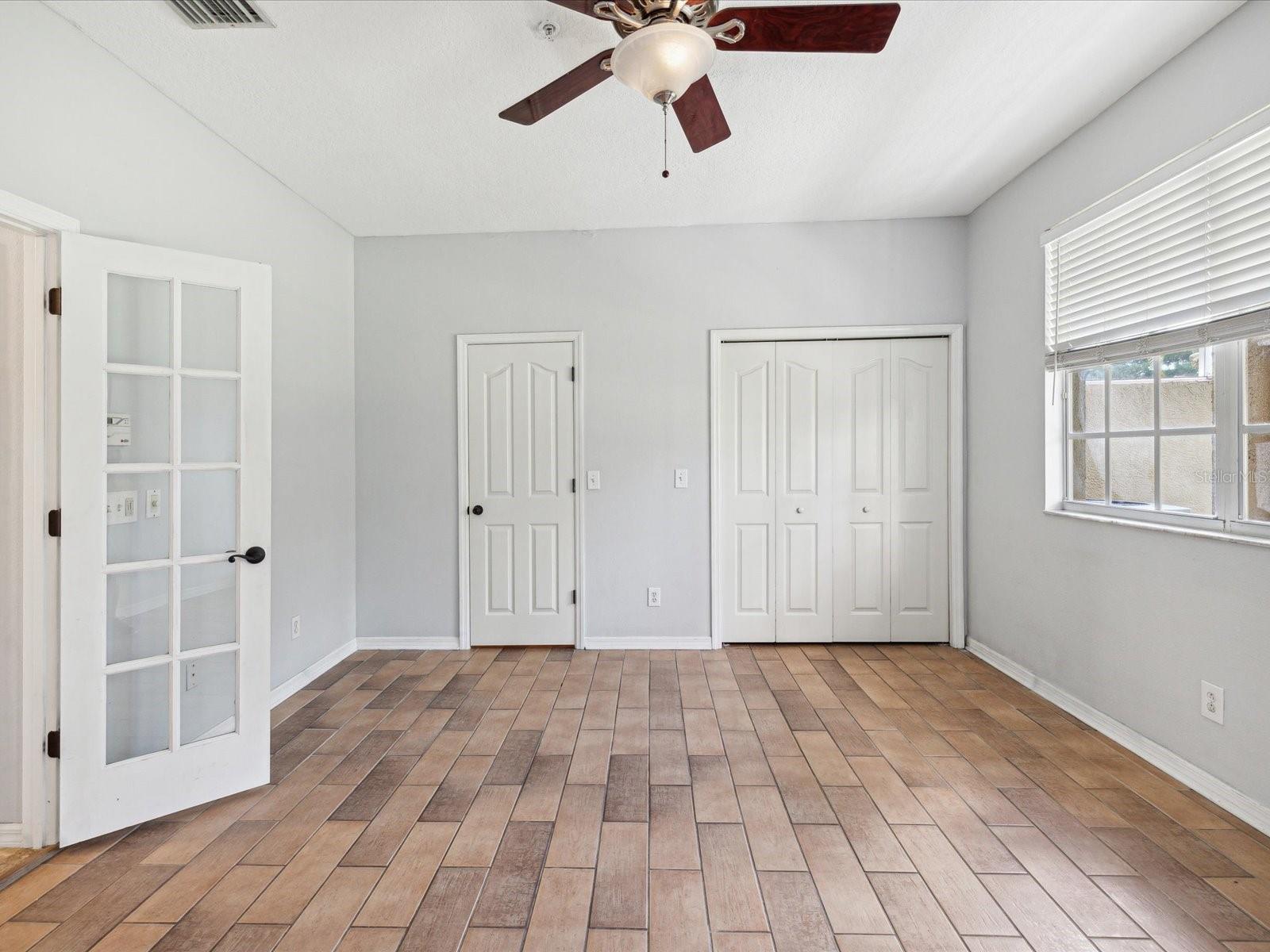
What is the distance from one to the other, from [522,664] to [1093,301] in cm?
347

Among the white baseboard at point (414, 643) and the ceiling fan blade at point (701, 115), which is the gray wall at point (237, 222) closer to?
the white baseboard at point (414, 643)

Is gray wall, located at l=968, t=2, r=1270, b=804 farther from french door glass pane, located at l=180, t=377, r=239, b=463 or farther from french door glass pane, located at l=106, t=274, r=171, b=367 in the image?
french door glass pane, located at l=106, t=274, r=171, b=367

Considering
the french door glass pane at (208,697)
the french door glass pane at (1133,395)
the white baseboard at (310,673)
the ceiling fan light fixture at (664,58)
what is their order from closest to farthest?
the ceiling fan light fixture at (664,58) → the french door glass pane at (208,697) → the french door glass pane at (1133,395) → the white baseboard at (310,673)

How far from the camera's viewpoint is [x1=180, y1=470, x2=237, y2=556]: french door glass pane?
7.55ft

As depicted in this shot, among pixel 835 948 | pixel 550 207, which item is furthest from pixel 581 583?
pixel 835 948

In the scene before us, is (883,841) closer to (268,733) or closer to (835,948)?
(835,948)

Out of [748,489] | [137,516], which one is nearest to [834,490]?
[748,489]

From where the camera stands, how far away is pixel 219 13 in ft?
6.77

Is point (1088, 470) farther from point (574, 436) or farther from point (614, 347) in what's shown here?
point (574, 436)

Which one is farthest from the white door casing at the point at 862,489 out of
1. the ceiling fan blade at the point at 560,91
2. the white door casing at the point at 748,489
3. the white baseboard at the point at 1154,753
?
the ceiling fan blade at the point at 560,91

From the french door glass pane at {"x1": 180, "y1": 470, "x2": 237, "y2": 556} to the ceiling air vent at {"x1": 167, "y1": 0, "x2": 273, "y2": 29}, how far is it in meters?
1.50

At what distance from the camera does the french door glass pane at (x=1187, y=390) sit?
236cm

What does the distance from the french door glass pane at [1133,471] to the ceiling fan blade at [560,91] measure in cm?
258

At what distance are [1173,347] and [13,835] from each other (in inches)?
172
